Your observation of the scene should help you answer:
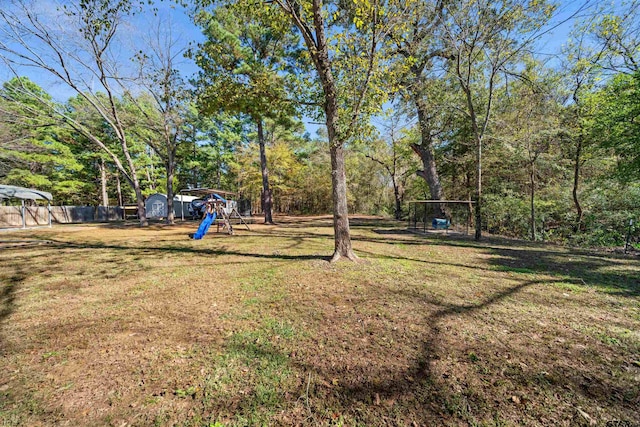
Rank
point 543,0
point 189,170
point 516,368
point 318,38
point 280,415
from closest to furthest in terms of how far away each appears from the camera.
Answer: point 280,415 < point 516,368 < point 318,38 < point 543,0 < point 189,170

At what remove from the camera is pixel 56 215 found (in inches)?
667

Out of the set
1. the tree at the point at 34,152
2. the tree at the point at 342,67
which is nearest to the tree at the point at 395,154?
the tree at the point at 342,67

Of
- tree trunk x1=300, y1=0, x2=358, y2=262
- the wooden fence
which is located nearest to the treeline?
tree trunk x1=300, y1=0, x2=358, y2=262

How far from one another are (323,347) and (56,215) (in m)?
23.4

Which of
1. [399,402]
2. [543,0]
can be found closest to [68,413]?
[399,402]

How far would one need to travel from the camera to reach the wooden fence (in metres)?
14.0

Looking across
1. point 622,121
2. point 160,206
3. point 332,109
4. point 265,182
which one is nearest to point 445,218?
point 622,121

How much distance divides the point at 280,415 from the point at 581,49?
44.3ft

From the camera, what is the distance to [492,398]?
1.66m

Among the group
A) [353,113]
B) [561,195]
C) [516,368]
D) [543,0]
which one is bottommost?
[516,368]

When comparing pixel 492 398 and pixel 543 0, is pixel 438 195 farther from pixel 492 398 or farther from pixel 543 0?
pixel 492 398

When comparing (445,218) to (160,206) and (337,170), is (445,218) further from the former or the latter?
(160,206)

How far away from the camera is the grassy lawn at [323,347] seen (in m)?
1.59

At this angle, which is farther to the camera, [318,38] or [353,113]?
[318,38]
